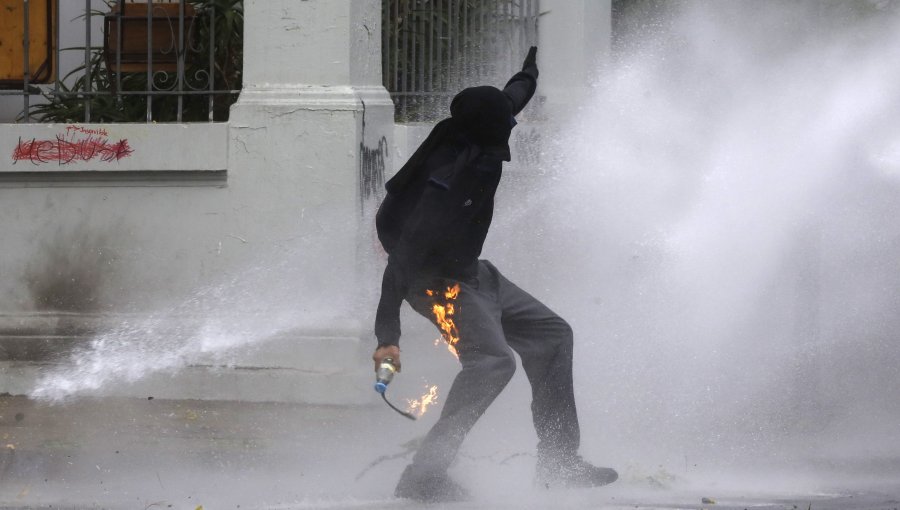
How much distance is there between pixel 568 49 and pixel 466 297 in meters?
4.16

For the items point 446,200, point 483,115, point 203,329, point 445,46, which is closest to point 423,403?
point 446,200

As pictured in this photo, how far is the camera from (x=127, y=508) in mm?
4863

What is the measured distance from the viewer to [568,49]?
343 inches

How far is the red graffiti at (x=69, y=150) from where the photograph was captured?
293 inches

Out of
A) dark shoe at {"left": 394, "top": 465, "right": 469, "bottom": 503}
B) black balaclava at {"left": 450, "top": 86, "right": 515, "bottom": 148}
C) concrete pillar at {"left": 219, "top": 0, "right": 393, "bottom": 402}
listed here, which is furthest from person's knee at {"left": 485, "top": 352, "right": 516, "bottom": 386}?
concrete pillar at {"left": 219, "top": 0, "right": 393, "bottom": 402}

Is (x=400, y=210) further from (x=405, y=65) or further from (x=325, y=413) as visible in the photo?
(x=405, y=65)

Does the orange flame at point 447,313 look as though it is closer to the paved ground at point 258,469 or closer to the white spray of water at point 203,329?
the paved ground at point 258,469

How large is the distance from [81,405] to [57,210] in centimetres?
A: 128

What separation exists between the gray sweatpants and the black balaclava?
2.00 ft

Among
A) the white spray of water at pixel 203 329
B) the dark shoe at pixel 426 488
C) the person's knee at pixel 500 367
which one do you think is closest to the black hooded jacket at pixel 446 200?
the person's knee at pixel 500 367

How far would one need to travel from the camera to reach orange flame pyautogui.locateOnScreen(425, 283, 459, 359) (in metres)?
4.99

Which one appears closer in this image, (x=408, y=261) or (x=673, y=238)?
(x=408, y=261)

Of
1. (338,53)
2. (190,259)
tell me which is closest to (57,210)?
(190,259)

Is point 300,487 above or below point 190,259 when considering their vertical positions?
below
